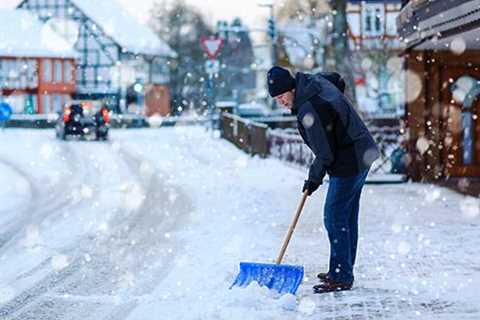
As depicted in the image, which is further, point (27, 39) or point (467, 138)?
point (27, 39)

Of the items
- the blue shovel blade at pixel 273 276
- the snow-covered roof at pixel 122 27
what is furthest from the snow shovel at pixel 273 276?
the snow-covered roof at pixel 122 27

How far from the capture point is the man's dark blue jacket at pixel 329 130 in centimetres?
680

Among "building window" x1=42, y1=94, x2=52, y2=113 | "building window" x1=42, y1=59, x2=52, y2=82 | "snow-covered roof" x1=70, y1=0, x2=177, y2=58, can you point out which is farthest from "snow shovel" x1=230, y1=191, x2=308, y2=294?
"snow-covered roof" x1=70, y1=0, x2=177, y2=58

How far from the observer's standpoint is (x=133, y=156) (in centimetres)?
2327

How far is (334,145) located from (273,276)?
→ 1083 mm

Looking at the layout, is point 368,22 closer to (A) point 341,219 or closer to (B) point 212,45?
(B) point 212,45

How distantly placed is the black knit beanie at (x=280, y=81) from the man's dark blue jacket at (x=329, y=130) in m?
0.06

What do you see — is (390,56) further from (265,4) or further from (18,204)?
(18,204)

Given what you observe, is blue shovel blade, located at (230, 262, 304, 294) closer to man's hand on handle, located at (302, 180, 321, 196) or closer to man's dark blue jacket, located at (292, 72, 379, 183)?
man's hand on handle, located at (302, 180, 321, 196)

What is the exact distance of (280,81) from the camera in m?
6.85

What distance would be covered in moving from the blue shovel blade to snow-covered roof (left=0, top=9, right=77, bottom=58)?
179 feet

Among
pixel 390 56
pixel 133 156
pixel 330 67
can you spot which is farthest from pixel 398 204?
pixel 390 56

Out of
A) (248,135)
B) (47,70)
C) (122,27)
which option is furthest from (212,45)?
(122,27)

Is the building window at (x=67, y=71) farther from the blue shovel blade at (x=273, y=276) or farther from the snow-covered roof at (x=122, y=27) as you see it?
the blue shovel blade at (x=273, y=276)
